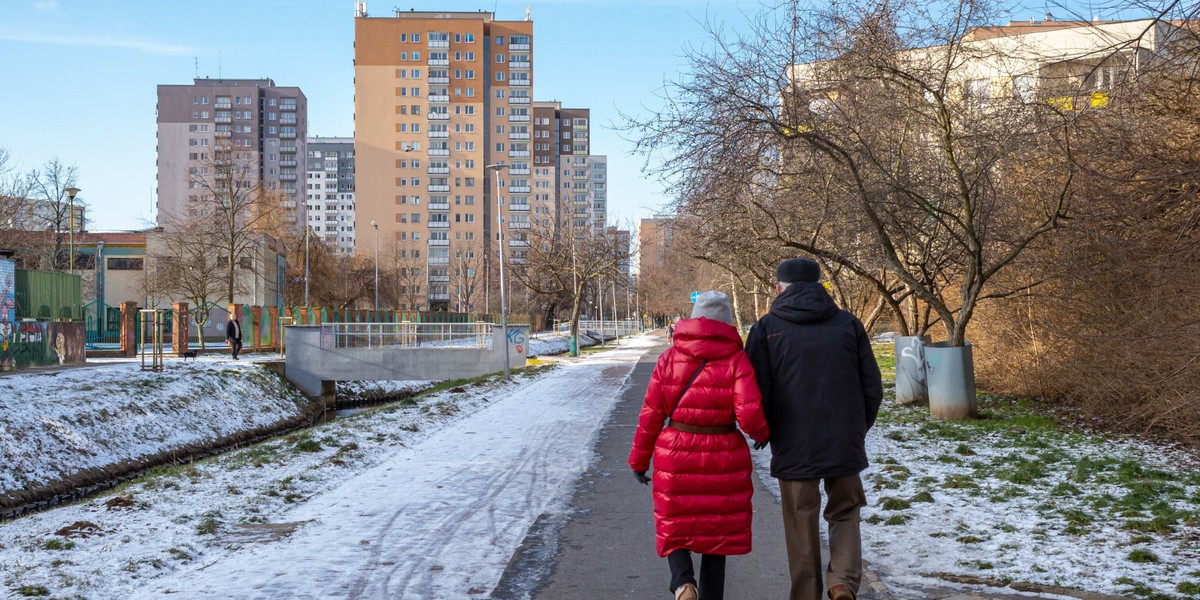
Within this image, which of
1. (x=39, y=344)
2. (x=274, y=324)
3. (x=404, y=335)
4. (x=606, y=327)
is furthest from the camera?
(x=606, y=327)

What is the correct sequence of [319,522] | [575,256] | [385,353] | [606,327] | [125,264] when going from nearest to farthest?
[319,522] < [385,353] < [575,256] < [125,264] < [606,327]

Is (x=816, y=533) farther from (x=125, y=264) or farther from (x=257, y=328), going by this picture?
(x=125, y=264)

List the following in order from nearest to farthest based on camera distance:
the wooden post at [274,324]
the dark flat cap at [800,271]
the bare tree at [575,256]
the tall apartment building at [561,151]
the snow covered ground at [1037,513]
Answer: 1. the dark flat cap at [800,271]
2. the snow covered ground at [1037,513]
3. the wooden post at [274,324]
4. the bare tree at [575,256]
5. the tall apartment building at [561,151]

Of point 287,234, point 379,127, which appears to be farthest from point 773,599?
point 379,127

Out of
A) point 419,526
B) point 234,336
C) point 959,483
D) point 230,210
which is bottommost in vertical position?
point 419,526

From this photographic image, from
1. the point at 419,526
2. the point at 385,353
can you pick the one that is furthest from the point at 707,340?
the point at 385,353

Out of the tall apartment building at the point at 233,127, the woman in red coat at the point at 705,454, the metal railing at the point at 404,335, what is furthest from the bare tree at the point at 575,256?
the tall apartment building at the point at 233,127

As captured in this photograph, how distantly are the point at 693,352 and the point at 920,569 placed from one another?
2.71m

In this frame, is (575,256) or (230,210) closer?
(230,210)

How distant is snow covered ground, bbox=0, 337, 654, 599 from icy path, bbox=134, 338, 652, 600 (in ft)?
0.05

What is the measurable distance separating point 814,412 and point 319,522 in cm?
517

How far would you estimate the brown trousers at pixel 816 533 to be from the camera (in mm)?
5113

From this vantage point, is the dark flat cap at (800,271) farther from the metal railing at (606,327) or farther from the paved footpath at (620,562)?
the metal railing at (606,327)

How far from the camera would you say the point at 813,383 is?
5.07 meters
